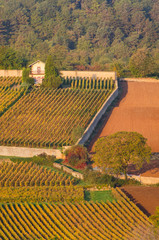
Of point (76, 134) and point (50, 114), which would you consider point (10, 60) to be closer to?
point (50, 114)

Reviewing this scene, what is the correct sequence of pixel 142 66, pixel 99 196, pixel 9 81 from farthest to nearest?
pixel 142 66, pixel 9 81, pixel 99 196

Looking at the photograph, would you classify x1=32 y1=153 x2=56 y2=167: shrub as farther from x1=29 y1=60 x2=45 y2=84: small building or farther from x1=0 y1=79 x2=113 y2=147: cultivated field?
x1=29 y1=60 x2=45 y2=84: small building

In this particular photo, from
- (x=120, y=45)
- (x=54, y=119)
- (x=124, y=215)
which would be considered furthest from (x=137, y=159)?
(x=120, y=45)

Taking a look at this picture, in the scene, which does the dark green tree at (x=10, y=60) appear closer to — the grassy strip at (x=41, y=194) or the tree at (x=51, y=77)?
the tree at (x=51, y=77)

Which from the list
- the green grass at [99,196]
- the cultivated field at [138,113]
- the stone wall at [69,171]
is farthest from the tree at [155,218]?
the cultivated field at [138,113]

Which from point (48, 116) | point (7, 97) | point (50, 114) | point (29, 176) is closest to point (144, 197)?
point (29, 176)

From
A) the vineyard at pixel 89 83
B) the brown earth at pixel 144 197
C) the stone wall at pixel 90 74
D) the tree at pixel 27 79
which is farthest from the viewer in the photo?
the stone wall at pixel 90 74
